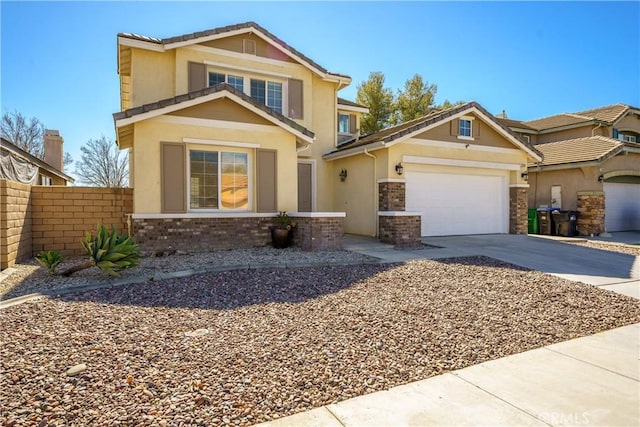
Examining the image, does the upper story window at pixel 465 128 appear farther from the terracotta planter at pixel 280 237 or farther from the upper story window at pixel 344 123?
the terracotta planter at pixel 280 237

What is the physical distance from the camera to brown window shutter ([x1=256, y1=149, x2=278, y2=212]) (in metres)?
10.5

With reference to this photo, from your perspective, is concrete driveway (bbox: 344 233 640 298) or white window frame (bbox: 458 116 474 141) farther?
white window frame (bbox: 458 116 474 141)

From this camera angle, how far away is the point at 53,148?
64.4 feet

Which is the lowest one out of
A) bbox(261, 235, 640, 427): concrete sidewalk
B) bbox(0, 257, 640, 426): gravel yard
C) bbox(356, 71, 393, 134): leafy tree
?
bbox(261, 235, 640, 427): concrete sidewalk

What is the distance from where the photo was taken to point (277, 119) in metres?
10.5

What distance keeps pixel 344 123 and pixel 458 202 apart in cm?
655

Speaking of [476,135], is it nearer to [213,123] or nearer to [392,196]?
[392,196]

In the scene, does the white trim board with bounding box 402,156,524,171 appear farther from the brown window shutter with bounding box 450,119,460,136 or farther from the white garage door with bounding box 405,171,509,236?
A: the brown window shutter with bounding box 450,119,460,136

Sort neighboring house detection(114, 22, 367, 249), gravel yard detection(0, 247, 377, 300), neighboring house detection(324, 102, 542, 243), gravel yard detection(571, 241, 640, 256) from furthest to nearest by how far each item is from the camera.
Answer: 1. neighboring house detection(324, 102, 542, 243)
2. gravel yard detection(571, 241, 640, 256)
3. neighboring house detection(114, 22, 367, 249)
4. gravel yard detection(0, 247, 377, 300)

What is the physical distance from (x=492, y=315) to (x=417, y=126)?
8.46m

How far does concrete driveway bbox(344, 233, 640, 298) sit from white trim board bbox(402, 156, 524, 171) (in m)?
2.64

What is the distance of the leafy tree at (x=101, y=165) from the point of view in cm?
2994

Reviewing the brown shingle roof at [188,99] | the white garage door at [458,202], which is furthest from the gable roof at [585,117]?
the brown shingle roof at [188,99]

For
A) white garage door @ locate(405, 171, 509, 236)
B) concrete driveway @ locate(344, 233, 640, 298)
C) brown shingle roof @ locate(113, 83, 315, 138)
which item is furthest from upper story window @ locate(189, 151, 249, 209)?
white garage door @ locate(405, 171, 509, 236)
